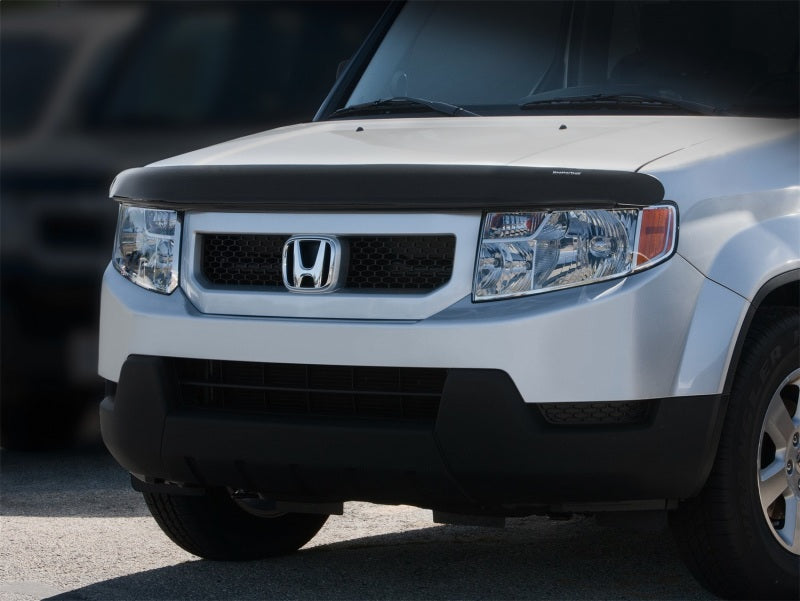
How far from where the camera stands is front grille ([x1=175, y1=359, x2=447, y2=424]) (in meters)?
3.97

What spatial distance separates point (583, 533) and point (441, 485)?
1.65 meters

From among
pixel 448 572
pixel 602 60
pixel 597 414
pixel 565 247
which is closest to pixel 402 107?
pixel 602 60

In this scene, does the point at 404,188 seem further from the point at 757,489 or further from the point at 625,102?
the point at 757,489

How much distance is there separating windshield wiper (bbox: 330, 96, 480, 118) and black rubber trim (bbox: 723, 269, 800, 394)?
120cm

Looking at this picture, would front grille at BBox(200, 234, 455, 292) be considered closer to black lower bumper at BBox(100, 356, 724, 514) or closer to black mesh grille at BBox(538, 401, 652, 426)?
black lower bumper at BBox(100, 356, 724, 514)

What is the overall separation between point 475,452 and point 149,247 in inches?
44.9

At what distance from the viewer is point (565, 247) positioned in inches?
154

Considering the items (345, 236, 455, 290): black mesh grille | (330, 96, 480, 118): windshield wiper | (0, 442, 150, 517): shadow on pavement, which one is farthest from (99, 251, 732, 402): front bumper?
(0, 442, 150, 517): shadow on pavement

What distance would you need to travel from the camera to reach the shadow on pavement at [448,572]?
15.2 feet

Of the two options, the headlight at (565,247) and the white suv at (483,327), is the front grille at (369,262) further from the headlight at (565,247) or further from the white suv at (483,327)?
the headlight at (565,247)

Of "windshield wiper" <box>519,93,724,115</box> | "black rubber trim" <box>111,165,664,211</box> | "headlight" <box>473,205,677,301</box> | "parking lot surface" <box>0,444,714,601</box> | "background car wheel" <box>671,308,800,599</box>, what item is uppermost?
"windshield wiper" <box>519,93,724,115</box>

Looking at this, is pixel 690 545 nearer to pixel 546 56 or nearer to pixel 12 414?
pixel 546 56

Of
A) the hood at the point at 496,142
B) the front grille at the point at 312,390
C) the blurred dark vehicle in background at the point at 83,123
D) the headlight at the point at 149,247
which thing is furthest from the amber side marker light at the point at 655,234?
the blurred dark vehicle in background at the point at 83,123

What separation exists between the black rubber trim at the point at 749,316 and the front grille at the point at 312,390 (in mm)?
729
